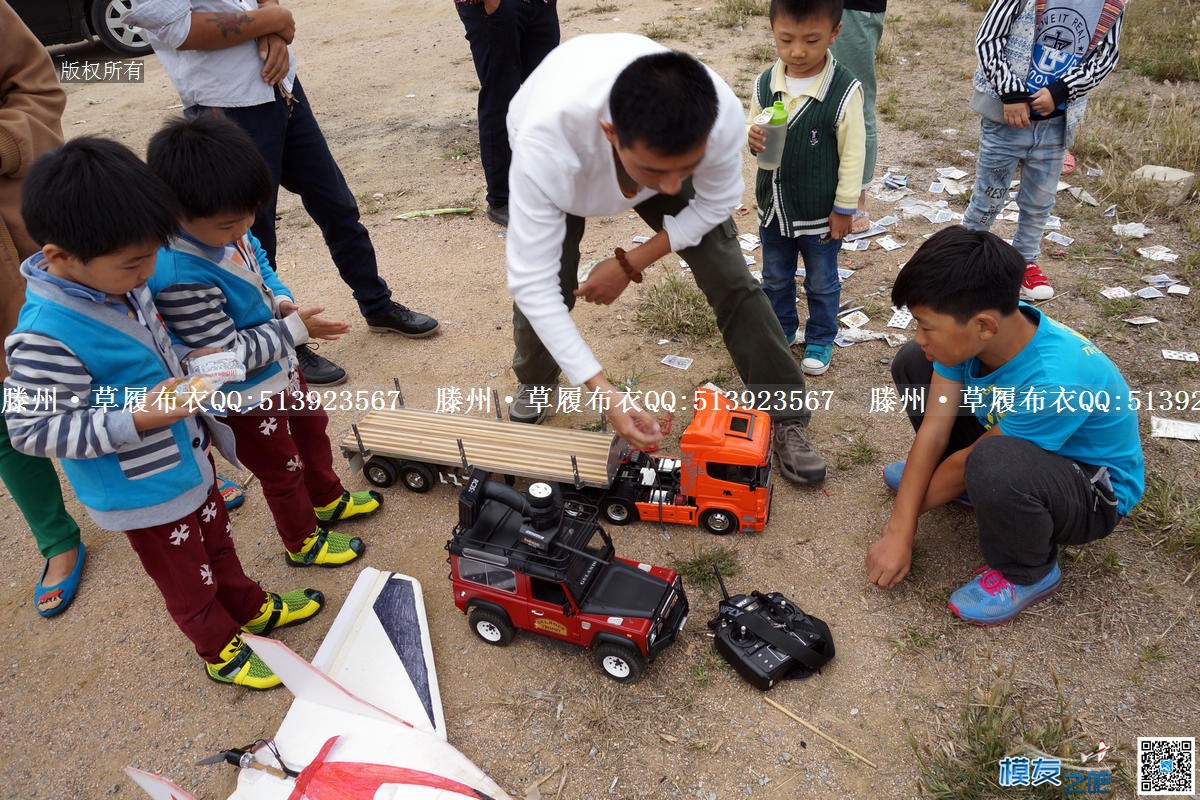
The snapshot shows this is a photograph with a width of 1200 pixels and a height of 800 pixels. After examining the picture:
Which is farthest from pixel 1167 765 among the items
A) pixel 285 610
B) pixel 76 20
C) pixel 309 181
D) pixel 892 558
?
pixel 76 20

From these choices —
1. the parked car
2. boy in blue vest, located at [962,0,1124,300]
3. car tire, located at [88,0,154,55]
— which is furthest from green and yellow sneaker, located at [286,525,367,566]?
the parked car

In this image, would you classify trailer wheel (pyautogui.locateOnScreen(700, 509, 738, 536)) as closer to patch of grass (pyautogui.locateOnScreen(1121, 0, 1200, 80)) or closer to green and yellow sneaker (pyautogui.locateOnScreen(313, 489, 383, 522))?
green and yellow sneaker (pyautogui.locateOnScreen(313, 489, 383, 522))

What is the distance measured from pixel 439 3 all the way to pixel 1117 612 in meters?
13.1

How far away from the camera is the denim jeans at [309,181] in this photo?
3.97m

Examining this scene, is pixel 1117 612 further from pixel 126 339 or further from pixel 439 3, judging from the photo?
pixel 439 3

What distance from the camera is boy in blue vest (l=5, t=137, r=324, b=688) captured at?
6.88ft

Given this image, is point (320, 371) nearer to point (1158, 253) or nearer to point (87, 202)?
point (87, 202)

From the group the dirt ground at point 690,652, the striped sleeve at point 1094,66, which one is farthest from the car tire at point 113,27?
the striped sleeve at point 1094,66

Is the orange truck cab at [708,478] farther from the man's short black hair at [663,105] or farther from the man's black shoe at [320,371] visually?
the man's black shoe at [320,371]

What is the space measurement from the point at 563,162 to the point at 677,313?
7.54 feet

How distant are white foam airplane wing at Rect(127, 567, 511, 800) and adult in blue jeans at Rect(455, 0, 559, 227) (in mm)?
3641

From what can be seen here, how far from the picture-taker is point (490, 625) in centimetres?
305

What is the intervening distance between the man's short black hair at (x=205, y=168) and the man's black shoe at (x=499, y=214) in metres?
3.78

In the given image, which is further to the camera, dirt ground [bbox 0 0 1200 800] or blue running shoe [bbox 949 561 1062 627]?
blue running shoe [bbox 949 561 1062 627]
